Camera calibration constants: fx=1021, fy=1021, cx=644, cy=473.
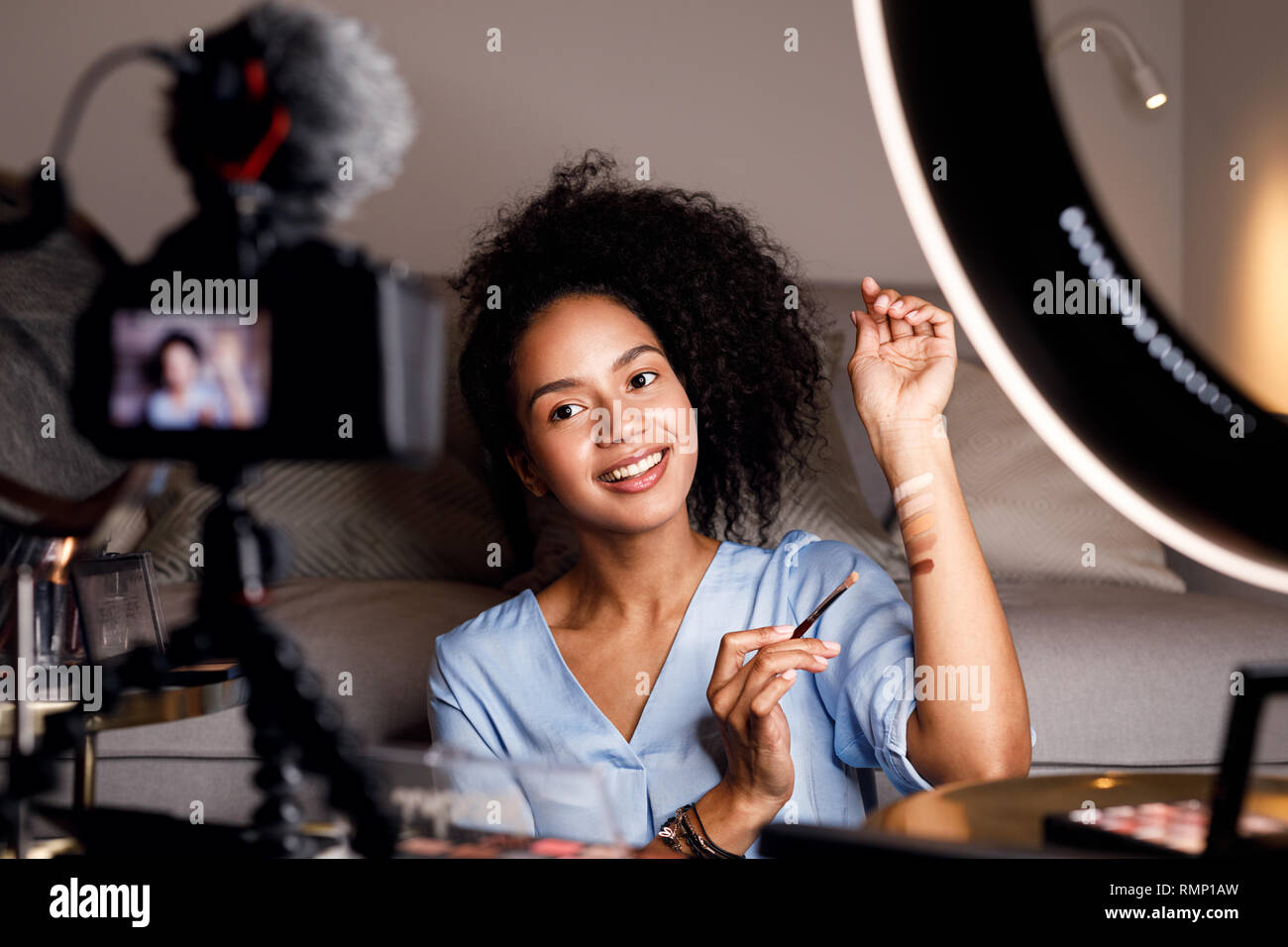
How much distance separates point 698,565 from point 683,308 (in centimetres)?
30

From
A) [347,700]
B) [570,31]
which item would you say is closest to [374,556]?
[347,700]

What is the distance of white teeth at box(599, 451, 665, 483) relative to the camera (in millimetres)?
969

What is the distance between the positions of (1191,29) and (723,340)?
1363mm

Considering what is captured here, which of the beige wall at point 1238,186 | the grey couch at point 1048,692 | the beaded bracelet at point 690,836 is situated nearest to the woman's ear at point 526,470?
the grey couch at point 1048,692

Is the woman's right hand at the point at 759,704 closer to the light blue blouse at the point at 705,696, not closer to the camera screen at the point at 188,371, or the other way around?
the light blue blouse at the point at 705,696

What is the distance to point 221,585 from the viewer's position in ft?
1.16

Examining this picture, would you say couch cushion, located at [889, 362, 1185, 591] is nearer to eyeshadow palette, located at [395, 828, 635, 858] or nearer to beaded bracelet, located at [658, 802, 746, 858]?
beaded bracelet, located at [658, 802, 746, 858]

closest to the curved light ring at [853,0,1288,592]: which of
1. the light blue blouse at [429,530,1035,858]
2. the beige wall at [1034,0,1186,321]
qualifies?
the light blue blouse at [429,530,1035,858]

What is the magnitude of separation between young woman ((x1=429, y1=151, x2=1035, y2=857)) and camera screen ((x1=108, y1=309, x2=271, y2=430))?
1.34 feet

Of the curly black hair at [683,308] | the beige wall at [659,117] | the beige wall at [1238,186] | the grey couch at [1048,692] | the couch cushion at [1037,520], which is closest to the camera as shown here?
the curly black hair at [683,308]

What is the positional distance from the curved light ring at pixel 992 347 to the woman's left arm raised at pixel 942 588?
41 cm

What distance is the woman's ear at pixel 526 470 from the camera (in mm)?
1160

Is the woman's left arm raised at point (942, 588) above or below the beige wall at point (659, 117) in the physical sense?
below

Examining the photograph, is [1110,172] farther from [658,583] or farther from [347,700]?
[347,700]
